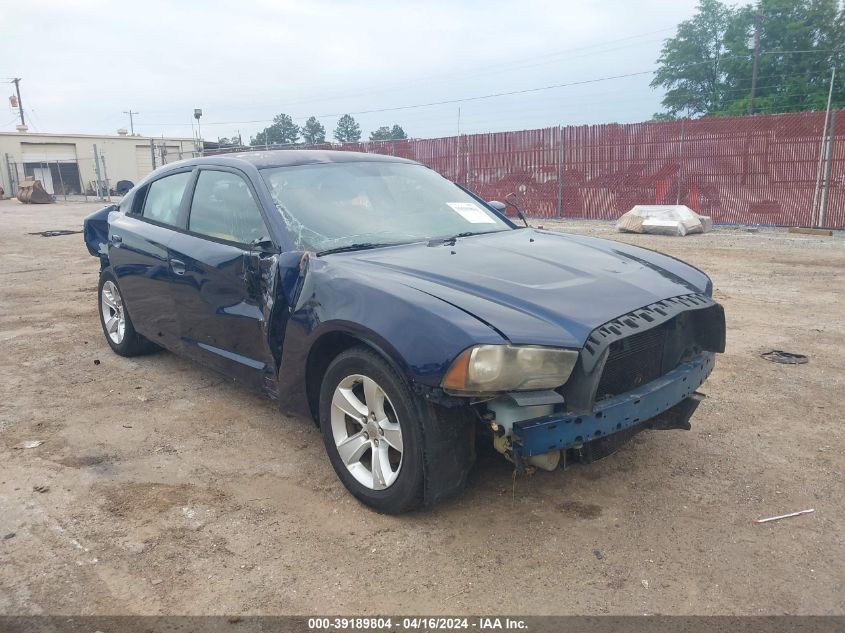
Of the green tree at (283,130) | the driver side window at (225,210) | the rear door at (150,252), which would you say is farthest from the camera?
the green tree at (283,130)

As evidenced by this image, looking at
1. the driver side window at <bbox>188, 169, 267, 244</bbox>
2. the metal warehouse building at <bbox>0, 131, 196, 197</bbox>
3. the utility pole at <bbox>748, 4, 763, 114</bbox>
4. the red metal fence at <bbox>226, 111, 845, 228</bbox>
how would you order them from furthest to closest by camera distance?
the metal warehouse building at <bbox>0, 131, 196, 197</bbox> < the utility pole at <bbox>748, 4, 763, 114</bbox> < the red metal fence at <bbox>226, 111, 845, 228</bbox> < the driver side window at <bbox>188, 169, 267, 244</bbox>

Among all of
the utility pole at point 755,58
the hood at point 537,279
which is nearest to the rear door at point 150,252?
the hood at point 537,279

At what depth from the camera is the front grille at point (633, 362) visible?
2.82m

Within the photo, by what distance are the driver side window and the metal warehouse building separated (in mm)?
40744

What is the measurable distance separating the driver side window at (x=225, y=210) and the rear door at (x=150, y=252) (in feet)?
0.70

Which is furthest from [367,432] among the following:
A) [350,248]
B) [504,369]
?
[350,248]

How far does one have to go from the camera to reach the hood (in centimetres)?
267

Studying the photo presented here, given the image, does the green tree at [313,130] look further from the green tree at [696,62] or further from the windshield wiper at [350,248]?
the windshield wiper at [350,248]

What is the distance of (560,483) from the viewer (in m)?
3.27

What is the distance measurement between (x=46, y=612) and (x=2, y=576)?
1.17 ft

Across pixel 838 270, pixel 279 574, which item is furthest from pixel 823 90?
pixel 279 574

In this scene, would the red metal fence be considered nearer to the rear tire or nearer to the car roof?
the car roof

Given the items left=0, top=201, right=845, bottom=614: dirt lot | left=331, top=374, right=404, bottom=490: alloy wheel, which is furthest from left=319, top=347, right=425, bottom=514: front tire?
left=0, top=201, right=845, bottom=614: dirt lot

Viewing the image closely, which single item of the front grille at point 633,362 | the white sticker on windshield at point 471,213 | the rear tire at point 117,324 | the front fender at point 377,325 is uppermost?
the white sticker on windshield at point 471,213
